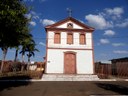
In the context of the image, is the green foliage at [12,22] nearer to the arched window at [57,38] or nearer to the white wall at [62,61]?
the white wall at [62,61]

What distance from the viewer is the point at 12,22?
1211 cm

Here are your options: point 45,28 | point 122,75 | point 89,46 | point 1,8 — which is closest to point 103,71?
point 122,75

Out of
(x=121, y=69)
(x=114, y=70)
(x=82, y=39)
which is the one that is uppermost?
(x=82, y=39)

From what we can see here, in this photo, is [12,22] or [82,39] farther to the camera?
[82,39]

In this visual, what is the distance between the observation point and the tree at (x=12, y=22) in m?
11.2

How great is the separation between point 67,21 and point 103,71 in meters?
11.2

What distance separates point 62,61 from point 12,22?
15.6 metres

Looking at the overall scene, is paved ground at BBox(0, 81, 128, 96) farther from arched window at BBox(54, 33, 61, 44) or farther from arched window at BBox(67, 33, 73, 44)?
arched window at BBox(67, 33, 73, 44)

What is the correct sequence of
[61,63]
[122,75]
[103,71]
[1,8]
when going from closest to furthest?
[1,8] → [61,63] → [122,75] → [103,71]

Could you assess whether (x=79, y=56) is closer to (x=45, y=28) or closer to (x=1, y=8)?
(x=45, y=28)

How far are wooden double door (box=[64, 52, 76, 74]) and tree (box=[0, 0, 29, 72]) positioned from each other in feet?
45.6

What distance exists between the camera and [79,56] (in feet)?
89.9

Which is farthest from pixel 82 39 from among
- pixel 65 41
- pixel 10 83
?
pixel 10 83

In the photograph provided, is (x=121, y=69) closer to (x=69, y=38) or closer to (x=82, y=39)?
(x=82, y=39)
